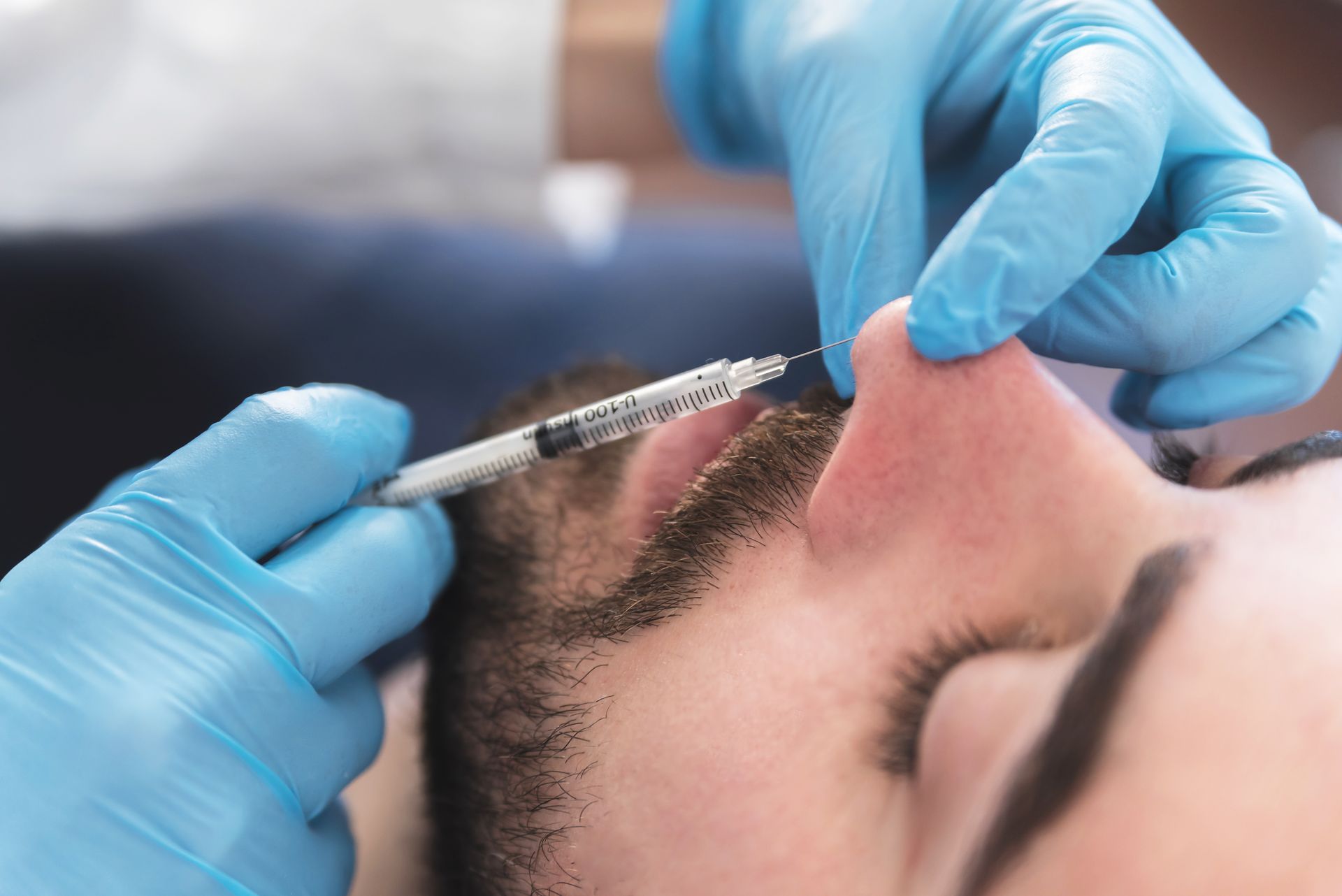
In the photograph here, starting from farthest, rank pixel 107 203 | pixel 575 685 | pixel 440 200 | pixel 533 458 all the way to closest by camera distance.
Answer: pixel 440 200 < pixel 107 203 < pixel 533 458 < pixel 575 685

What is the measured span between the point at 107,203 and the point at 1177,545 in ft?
5.51

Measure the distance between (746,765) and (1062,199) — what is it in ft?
1.94

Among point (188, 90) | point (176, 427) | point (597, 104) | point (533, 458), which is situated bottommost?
point (176, 427)

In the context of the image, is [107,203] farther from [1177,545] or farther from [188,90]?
[1177,545]

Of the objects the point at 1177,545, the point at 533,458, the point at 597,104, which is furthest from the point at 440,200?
the point at 1177,545

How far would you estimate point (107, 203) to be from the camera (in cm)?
154

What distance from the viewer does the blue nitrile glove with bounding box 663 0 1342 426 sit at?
829 millimetres

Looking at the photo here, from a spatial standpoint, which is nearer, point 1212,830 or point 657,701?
point 1212,830

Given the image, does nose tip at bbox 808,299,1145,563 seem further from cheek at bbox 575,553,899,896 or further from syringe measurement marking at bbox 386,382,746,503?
syringe measurement marking at bbox 386,382,746,503

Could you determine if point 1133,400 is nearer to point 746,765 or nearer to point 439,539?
point 746,765

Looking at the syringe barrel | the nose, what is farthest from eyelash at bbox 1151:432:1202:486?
the syringe barrel

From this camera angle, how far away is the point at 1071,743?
0.63 m

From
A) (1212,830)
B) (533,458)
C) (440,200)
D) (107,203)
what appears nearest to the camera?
(1212,830)

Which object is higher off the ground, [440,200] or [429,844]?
[440,200]
